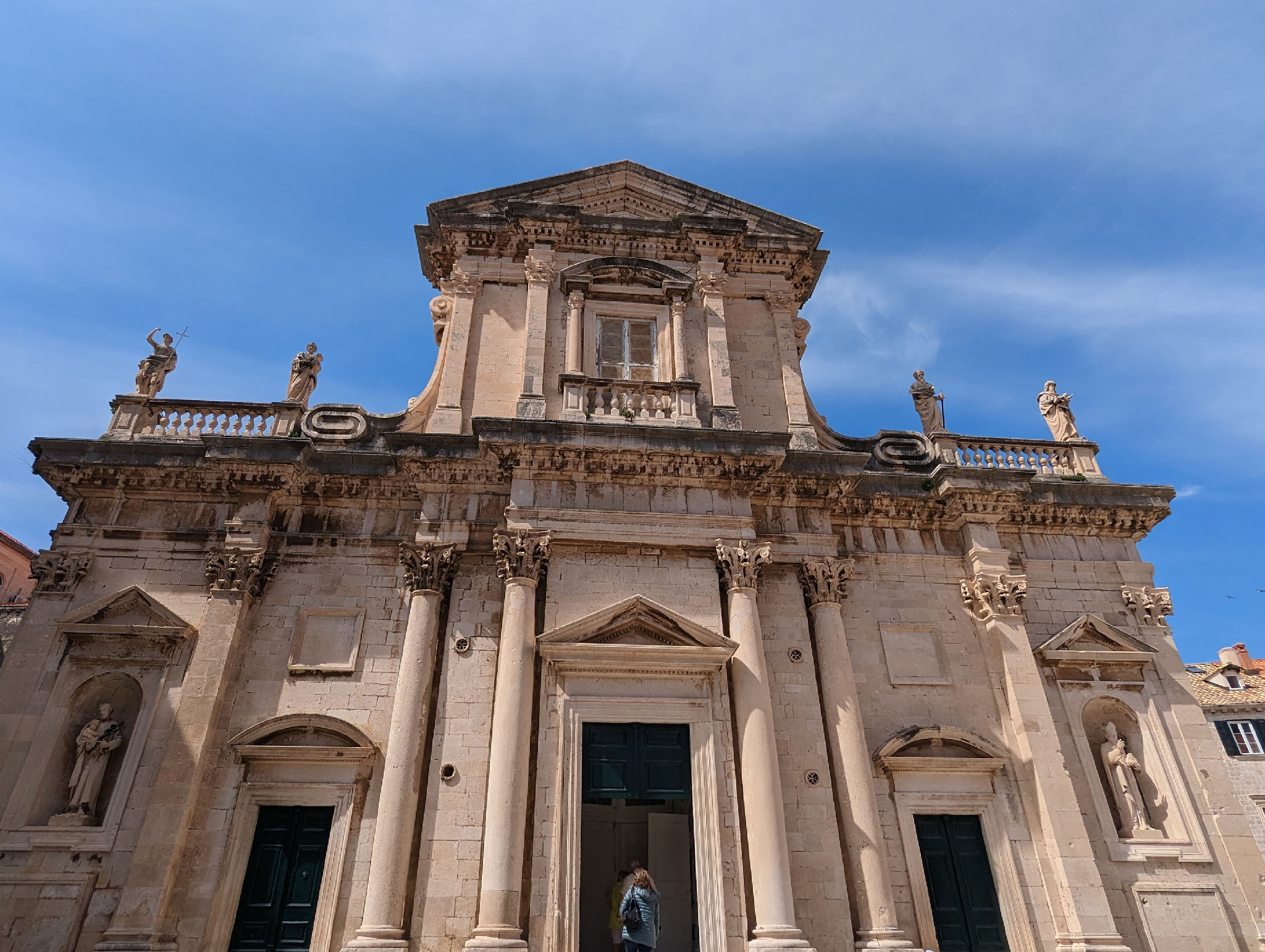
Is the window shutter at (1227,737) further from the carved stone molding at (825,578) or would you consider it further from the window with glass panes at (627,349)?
the window with glass panes at (627,349)

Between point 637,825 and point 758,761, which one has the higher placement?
point 758,761

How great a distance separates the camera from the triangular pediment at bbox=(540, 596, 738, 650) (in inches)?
452

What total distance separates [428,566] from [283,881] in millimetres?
4711

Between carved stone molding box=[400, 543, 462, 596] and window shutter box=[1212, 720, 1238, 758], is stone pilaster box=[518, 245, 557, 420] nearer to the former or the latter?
carved stone molding box=[400, 543, 462, 596]

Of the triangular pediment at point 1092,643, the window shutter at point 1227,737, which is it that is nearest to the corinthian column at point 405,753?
the triangular pediment at point 1092,643

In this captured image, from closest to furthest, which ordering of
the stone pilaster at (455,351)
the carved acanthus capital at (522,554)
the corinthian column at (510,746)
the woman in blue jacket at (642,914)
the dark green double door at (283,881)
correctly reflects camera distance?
1. the woman in blue jacket at (642,914)
2. the corinthian column at (510,746)
3. the dark green double door at (283,881)
4. the carved acanthus capital at (522,554)
5. the stone pilaster at (455,351)

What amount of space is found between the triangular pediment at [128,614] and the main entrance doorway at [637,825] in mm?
6765

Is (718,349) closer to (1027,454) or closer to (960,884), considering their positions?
(1027,454)

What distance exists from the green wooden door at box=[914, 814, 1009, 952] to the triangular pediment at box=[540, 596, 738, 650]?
420 centimetres

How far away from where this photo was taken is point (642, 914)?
31.0ft

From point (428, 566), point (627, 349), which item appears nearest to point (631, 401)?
point (627, 349)

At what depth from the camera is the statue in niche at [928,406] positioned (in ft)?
50.2

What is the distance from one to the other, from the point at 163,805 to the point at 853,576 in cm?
1093

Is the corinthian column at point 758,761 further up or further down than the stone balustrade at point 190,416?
further down
